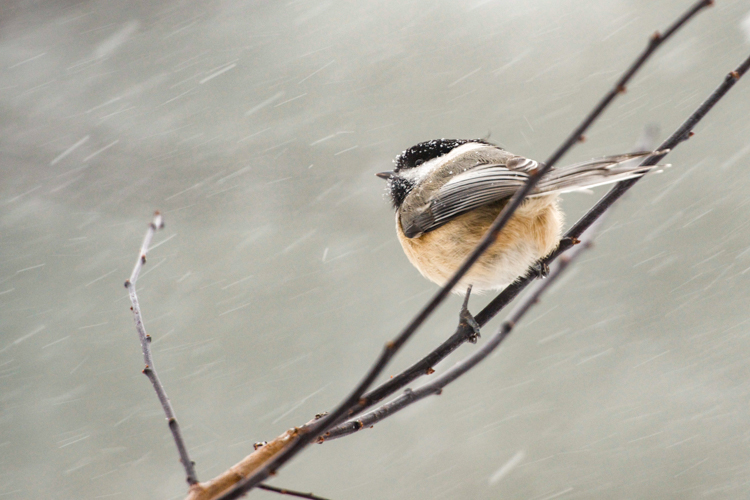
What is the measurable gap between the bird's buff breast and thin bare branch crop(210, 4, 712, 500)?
123cm

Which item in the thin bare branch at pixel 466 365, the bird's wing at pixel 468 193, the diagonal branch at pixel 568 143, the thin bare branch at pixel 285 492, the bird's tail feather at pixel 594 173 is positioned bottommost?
the thin bare branch at pixel 285 492

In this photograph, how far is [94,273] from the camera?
5.62 metres

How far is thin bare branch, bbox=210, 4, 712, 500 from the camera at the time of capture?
32.6 inches

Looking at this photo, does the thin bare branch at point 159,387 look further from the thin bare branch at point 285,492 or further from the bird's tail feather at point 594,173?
the bird's tail feather at point 594,173

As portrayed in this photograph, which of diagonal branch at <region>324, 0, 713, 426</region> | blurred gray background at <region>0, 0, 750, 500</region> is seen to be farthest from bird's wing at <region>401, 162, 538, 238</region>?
blurred gray background at <region>0, 0, 750, 500</region>

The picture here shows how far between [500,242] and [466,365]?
1.12 meters

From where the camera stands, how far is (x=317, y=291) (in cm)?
584

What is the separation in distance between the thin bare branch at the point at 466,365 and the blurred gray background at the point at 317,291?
3908mm

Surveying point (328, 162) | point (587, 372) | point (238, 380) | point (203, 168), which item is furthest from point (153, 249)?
point (587, 372)

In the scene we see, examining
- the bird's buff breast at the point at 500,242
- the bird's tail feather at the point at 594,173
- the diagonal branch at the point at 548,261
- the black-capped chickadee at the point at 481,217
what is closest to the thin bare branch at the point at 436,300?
the diagonal branch at the point at 548,261

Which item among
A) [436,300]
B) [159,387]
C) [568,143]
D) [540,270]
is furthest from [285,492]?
[540,270]

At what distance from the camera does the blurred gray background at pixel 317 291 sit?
17.4 feet

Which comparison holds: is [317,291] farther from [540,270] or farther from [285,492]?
[285,492]

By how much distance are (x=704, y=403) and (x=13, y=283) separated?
19.9ft
